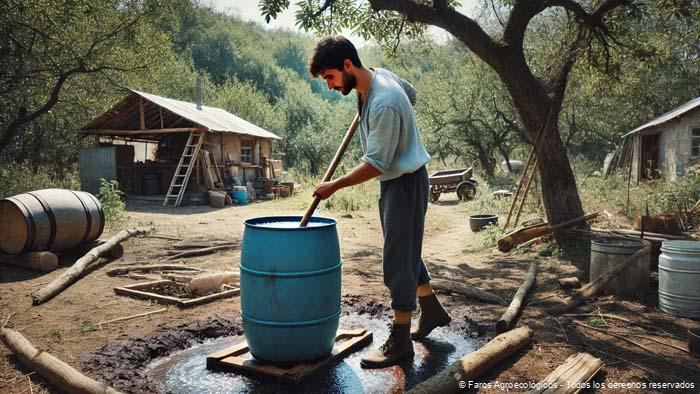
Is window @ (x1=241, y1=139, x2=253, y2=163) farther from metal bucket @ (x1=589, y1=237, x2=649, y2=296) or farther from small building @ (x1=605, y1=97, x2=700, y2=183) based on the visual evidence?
metal bucket @ (x1=589, y1=237, x2=649, y2=296)

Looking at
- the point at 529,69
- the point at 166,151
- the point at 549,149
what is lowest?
the point at 549,149

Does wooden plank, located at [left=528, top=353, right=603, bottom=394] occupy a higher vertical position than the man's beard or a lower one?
lower

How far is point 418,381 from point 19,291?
466cm

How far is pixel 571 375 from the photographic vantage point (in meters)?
2.67

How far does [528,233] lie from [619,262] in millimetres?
2133

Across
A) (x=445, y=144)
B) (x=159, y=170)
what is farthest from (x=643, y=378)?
(x=445, y=144)

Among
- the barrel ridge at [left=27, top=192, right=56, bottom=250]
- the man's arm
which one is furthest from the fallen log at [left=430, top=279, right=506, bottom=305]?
the barrel ridge at [left=27, top=192, right=56, bottom=250]

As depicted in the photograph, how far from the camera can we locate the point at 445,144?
86.1 feet

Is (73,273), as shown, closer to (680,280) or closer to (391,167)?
(391,167)

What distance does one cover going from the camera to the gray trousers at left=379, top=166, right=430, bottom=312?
3.07 m

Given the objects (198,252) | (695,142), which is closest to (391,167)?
(198,252)

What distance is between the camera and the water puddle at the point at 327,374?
2.83m

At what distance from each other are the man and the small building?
1136 centimetres

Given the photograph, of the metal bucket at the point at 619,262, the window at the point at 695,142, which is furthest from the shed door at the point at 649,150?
the metal bucket at the point at 619,262
